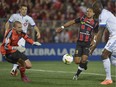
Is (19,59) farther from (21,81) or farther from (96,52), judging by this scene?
(96,52)

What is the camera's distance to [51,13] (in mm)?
23719

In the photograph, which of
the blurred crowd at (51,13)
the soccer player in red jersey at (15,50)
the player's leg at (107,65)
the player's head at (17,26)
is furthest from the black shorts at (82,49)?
the blurred crowd at (51,13)

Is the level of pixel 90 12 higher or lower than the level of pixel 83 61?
higher

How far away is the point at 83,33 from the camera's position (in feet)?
44.2

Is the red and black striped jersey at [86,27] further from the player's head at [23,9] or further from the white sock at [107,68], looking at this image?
the player's head at [23,9]

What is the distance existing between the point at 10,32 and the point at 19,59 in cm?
82

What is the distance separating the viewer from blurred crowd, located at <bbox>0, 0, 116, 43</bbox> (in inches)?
810

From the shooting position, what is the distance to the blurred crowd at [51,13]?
20578 millimetres

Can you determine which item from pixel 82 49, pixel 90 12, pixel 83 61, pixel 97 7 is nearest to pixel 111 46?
pixel 97 7

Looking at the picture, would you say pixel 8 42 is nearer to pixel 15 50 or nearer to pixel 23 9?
pixel 15 50

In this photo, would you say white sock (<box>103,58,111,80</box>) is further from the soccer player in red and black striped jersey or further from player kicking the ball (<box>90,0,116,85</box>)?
the soccer player in red and black striped jersey

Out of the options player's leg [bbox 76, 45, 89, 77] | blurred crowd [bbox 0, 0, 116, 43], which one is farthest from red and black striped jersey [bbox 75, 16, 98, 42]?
blurred crowd [bbox 0, 0, 116, 43]

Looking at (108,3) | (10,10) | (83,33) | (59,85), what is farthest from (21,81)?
(108,3)

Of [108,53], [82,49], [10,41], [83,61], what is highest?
[10,41]
